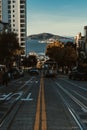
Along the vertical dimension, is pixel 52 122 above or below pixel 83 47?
below

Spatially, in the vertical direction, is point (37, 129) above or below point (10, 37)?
below

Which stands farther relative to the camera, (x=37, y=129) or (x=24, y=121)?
(x=24, y=121)

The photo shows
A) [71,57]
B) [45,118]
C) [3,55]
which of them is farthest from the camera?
[71,57]

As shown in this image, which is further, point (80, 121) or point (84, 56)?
point (84, 56)

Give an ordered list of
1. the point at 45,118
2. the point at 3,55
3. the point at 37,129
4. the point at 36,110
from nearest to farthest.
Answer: the point at 37,129
the point at 45,118
the point at 36,110
the point at 3,55

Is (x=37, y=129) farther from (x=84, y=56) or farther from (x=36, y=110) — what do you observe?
(x=84, y=56)

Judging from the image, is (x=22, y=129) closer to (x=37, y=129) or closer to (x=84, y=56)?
(x=37, y=129)

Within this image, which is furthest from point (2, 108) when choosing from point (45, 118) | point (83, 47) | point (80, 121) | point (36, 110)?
point (83, 47)

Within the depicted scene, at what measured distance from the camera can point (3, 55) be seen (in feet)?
274

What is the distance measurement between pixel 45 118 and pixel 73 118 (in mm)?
958

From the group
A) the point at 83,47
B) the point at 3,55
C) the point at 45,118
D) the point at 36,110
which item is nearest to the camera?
the point at 45,118

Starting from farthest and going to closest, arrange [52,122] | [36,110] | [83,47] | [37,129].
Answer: [83,47], [36,110], [52,122], [37,129]

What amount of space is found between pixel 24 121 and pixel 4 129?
2.09 m

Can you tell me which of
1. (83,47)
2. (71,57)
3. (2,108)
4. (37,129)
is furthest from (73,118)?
(83,47)
